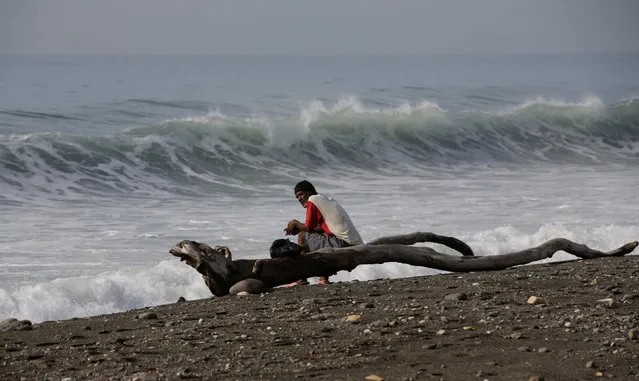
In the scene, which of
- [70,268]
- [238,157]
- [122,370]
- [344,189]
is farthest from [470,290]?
[238,157]

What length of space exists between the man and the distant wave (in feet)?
31.3

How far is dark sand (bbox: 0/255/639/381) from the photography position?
6.17 metres

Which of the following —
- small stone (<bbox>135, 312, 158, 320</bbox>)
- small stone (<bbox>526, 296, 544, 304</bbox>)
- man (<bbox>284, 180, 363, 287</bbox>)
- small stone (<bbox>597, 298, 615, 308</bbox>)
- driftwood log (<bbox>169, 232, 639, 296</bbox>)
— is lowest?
small stone (<bbox>597, 298, 615, 308</bbox>)

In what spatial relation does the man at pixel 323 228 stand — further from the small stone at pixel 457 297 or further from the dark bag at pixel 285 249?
the small stone at pixel 457 297

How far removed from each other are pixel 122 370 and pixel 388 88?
41.3 meters

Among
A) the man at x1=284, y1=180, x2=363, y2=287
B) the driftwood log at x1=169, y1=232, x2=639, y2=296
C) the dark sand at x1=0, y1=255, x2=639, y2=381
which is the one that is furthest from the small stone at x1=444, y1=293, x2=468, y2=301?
the man at x1=284, y1=180, x2=363, y2=287

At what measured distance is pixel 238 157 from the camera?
23.5 meters

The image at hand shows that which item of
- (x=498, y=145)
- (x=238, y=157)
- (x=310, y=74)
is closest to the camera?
(x=238, y=157)

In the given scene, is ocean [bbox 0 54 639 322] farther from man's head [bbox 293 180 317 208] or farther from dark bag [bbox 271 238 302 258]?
dark bag [bbox 271 238 302 258]

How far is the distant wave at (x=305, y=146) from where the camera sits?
2028 cm

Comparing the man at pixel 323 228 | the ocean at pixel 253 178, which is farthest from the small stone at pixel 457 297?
the ocean at pixel 253 178

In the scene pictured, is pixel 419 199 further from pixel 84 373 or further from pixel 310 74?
pixel 310 74

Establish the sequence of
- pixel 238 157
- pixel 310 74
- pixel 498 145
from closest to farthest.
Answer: pixel 238 157, pixel 498 145, pixel 310 74

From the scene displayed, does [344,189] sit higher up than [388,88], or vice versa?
[388,88]
